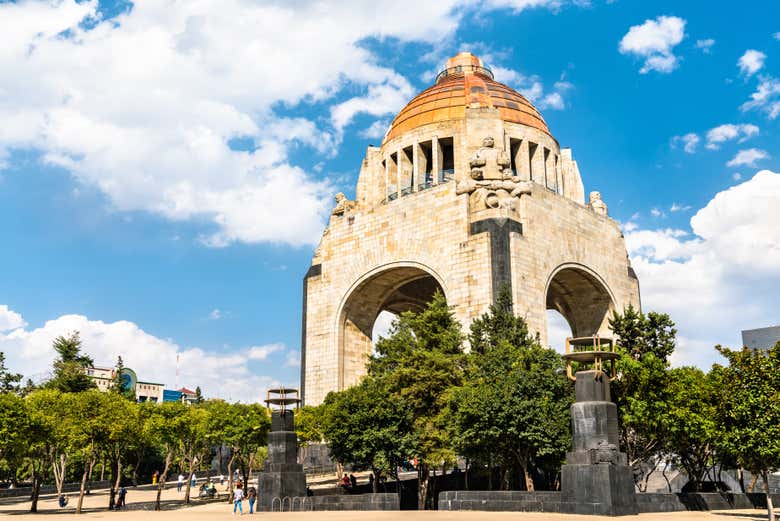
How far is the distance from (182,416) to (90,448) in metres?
3.17

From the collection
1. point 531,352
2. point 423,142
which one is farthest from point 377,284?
point 531,352

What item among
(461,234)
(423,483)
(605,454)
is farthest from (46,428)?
(605,454)

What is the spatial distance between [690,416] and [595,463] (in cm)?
540

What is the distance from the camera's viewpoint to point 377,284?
31.5m

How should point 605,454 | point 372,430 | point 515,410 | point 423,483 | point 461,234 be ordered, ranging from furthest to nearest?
1. point 461,234
2. point 423,483
3. point 372,430
4. point 515,410
5. point 605,454

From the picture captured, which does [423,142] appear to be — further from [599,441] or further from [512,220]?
[599,441]

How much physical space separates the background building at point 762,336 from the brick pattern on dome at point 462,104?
90.5ft

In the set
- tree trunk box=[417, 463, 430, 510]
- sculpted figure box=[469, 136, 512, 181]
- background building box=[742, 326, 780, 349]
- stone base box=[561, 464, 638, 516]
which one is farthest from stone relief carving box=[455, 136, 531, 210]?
background building box=[742, 326, 780, 349]

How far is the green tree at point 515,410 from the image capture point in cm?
1739

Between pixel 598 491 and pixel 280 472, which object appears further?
pixel 280 472

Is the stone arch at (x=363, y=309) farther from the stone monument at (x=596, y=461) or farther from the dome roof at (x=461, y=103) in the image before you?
the stone monument at (x=596, y=461)

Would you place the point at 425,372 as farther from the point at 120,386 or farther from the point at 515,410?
the point at 120,386

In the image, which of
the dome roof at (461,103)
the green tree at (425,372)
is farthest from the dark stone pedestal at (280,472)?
the dome roof at (461,103)

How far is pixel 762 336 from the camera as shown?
5194 cm
